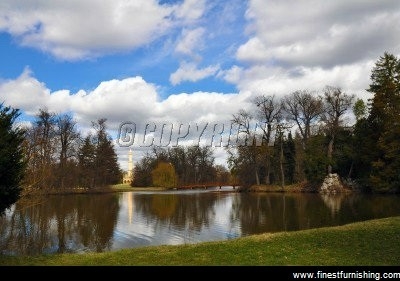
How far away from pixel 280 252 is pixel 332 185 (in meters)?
44.6

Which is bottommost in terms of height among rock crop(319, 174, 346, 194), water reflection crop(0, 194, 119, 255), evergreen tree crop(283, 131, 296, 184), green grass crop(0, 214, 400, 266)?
water reflection crop(0, 194, 119, 255)

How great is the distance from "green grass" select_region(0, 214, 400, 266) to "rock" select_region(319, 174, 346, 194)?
40031 mm

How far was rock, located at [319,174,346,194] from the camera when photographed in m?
53.9

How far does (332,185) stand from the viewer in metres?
54.4

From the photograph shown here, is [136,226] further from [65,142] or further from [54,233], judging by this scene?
[65,142]

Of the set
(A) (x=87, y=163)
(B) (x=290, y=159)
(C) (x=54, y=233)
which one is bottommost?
(C) (x=54, y=233)

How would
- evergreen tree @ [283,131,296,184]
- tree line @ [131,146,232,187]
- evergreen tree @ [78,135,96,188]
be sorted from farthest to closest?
tree line @ [131,146,232,187] < evergreen tree @ [78,135,96,188] < evergreen tree @ [283,131,296,184]

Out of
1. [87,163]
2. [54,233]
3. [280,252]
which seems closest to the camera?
[280,252]

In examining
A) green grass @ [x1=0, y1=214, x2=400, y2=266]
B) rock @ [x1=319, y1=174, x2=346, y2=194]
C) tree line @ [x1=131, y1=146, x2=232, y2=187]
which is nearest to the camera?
green grass @ [x1=0, y1=214, x2=400, y2=266]

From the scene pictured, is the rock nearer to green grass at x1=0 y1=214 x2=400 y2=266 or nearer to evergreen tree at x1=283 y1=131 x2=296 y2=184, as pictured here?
evergreen tree at x1=283 y1=131 x2=296 y2=184

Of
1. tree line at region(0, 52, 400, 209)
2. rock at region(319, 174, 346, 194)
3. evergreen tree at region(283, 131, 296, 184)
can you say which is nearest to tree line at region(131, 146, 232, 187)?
tree line at region(0, 52, 400, 209)

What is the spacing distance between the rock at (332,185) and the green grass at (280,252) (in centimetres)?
4003

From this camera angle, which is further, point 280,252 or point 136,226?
point 136,226

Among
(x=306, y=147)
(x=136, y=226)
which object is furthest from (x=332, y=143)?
(x=136, y=226)
